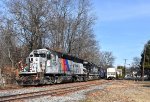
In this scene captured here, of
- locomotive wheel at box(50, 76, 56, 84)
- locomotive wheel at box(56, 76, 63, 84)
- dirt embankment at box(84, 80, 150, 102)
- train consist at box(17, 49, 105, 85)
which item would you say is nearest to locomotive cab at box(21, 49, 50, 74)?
train consist at box(17, 49, 105, 85)

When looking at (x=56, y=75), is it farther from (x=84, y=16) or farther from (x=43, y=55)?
(x=84, y=16)

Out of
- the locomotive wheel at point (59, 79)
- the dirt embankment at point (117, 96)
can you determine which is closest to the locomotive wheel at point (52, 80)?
the locomotive wheel at point (59, 79)

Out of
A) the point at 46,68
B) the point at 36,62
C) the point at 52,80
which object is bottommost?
the point at 52,80

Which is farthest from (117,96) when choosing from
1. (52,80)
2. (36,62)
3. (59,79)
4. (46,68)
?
(59,79)

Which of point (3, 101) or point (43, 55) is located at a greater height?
point (43, 55)

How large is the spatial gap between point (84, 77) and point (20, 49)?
1278 cm

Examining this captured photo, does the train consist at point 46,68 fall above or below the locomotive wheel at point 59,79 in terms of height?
above

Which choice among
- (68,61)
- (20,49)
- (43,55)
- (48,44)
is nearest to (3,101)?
(43,55)

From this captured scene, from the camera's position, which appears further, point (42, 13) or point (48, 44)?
point (48, 44)

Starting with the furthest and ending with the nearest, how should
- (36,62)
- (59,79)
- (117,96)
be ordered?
(59,79) → (36,62) → (117,96)

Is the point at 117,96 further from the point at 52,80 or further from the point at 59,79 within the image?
the point at 59,79

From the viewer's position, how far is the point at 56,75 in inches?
1550

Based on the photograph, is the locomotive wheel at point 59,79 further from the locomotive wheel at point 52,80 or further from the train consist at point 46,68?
the locomotive wheel at point 52,80

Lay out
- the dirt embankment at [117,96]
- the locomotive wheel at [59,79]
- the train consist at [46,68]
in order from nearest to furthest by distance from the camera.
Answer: the dirt embankment at [117,96] → the train consist at [46,68] → the locomotive wheel at [59,79]
